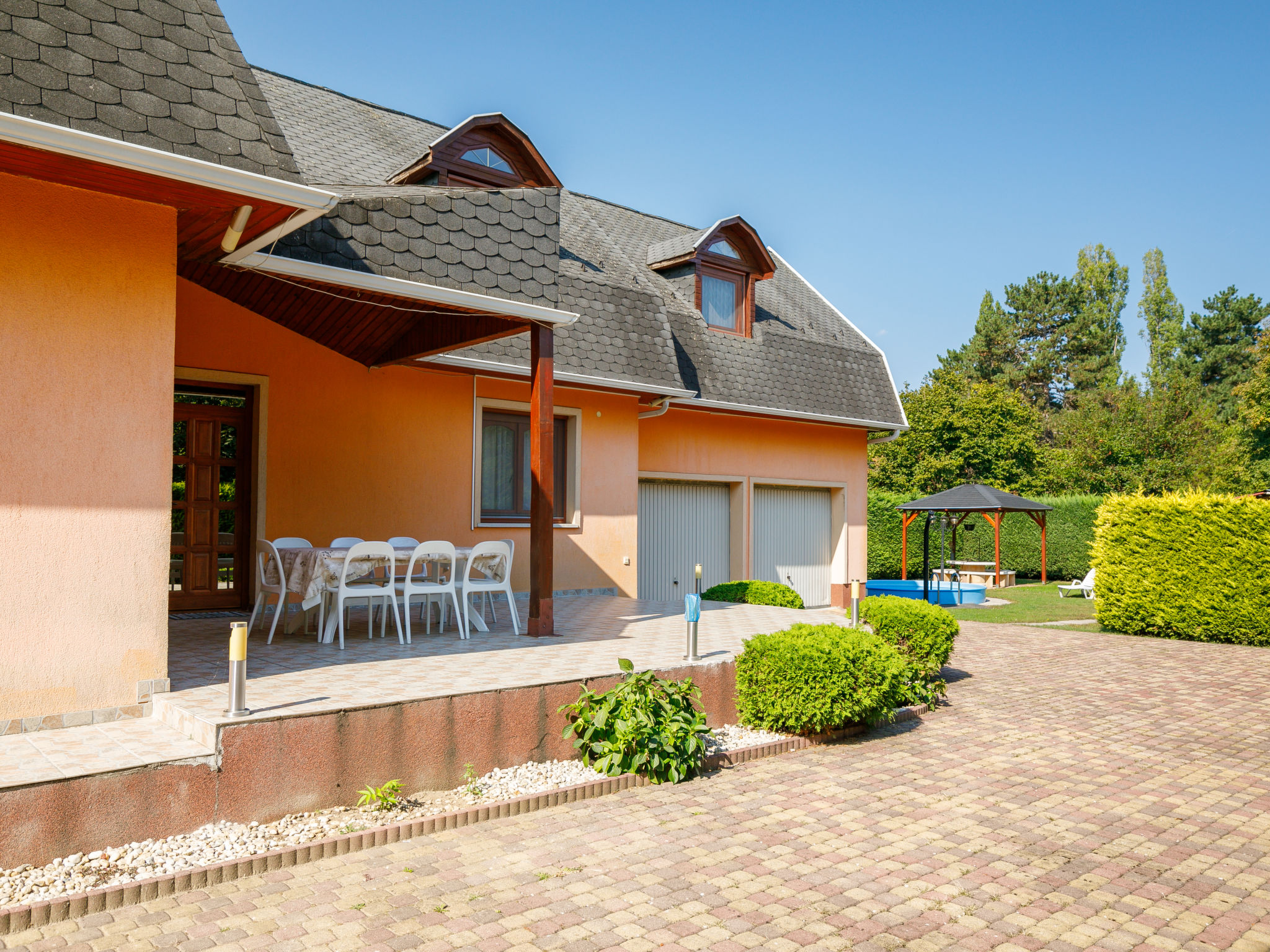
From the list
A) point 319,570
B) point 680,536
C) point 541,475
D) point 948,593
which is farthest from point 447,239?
point 948,593

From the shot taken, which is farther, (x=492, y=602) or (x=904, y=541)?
(x=904, y=541)

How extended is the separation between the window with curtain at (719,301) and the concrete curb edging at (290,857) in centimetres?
1006

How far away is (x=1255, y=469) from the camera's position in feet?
106

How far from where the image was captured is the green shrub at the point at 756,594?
1261 cm

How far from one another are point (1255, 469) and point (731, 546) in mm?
26665

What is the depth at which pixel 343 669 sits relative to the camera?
618cm

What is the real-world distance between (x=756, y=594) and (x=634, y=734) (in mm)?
6990

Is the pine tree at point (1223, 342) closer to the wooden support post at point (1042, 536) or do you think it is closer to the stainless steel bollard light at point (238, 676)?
the wooden support post at point (1042, 536)

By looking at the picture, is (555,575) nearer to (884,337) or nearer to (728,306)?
(728,306)

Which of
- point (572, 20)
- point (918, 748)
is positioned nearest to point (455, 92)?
point (572, 20)

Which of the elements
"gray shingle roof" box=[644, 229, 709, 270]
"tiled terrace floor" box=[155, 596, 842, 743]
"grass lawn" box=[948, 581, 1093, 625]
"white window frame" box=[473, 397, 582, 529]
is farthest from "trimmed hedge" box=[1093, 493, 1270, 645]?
"white window frame" box=[473, 397, 582, 529]

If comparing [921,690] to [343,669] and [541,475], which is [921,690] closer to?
[541,475]

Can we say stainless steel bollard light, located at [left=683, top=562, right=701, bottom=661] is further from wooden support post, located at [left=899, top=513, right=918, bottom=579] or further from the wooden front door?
wooden support post, located at [left=899, top=513, right=918, bottom=579]

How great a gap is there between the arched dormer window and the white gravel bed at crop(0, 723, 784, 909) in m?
10.4
